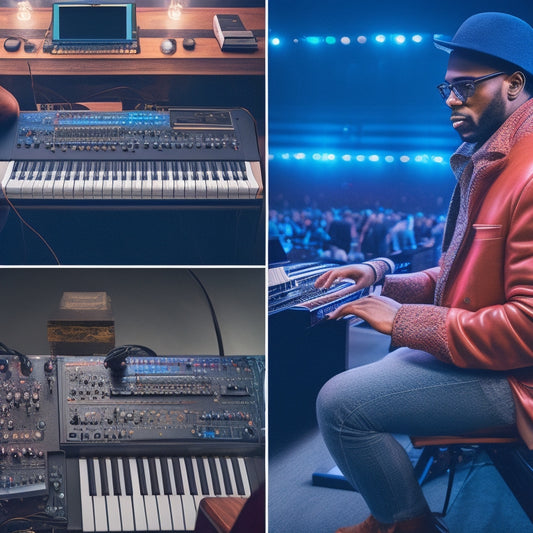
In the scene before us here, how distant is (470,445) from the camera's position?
6.41 feet

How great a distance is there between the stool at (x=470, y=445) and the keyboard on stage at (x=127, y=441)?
0.49 metres

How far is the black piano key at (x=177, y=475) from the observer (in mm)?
2131

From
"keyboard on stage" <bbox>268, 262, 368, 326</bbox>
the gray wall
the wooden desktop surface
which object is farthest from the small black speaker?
"keyboard on stage" <bbox>268, 262, 368, 326</bbox>

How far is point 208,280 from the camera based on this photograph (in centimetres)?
250

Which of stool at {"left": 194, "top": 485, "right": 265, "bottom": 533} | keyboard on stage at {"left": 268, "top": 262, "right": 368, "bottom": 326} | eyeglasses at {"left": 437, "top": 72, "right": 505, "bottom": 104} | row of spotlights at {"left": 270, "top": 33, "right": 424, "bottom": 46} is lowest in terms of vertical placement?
stool at {"left": 194, "top": 485, "right": 265, "bottom": 533}

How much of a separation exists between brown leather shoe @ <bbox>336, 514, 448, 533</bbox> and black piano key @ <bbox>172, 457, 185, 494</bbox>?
53cm

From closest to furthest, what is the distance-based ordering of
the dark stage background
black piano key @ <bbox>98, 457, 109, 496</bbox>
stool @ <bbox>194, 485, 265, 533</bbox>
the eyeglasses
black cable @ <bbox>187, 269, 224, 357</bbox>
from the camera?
stool @ <bbox>194, 485, 265, 533</bbox> → the eyeglasses → the dark stage background → black piano key @ <bbox>98, 457, 109, 496</bbox> → black cable @ <bbox>187, 269, 224, 357</bbox>

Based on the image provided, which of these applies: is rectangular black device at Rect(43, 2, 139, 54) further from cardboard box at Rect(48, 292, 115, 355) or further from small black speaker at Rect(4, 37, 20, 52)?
cardboard box at Rect(48, 292, 115, 355)

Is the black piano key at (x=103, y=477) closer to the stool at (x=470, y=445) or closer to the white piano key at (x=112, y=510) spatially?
the white piano key at (x=112, y=510)

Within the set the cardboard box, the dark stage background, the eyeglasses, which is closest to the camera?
the eyeglasses

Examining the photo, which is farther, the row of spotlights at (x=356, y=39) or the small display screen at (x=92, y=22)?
the small display screen at (x=92, y=22)

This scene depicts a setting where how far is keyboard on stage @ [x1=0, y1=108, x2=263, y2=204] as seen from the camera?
2127 mm

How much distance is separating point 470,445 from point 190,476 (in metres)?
0.82

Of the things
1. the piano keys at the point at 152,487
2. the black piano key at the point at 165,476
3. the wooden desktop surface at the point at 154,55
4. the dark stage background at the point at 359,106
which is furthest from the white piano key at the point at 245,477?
the wooden desktop surface at the point at 154,55
